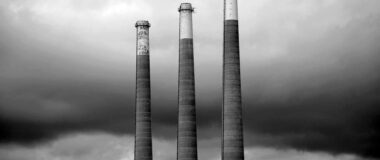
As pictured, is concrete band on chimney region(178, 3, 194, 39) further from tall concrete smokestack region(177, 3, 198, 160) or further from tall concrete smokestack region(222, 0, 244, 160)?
tall concrete smokestack region(222, 0, 244, 160)

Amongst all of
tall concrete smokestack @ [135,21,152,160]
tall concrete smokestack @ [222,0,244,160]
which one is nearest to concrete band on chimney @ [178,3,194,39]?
tall concrete smokestack @ [222,0,244,160]

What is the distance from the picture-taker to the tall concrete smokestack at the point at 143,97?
73.4 meters

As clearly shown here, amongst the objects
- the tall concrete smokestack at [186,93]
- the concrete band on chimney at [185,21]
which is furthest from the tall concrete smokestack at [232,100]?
the concrete band on chimney at [185,21]

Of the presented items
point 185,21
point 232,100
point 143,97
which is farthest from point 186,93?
point 143,97

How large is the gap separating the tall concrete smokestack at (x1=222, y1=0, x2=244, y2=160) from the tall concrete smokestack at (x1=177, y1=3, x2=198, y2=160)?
18.1 ft

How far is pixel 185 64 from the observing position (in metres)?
68.2

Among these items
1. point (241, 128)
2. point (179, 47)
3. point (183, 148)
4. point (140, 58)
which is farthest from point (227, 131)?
point (140, 58)

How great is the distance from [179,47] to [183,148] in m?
9.22

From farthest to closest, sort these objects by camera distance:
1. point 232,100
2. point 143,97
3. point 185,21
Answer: point 143,97, point 185,21, point 232,100

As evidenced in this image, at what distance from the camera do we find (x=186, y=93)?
6781 centimetres

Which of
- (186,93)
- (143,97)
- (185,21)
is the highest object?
(185,21)

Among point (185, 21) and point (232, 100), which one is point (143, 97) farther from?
point (232, 100)

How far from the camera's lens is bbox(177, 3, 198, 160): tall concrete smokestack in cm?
6706

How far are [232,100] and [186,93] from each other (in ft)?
22.4
